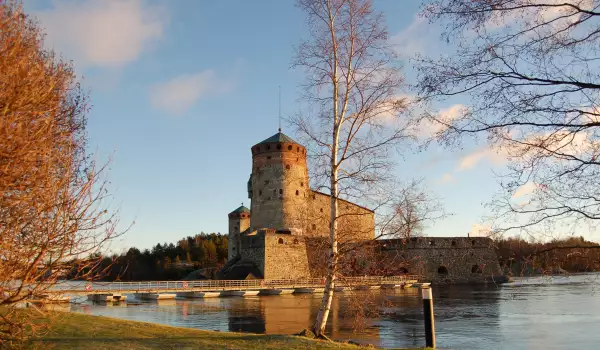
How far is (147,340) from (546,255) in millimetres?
6024

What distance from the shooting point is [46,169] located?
4738mm

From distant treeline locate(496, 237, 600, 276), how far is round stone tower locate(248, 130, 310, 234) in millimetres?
39572

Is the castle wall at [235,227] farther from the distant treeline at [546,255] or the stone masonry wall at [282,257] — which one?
the distant treeline at [546,255]

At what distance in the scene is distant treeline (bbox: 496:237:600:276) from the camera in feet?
15.0

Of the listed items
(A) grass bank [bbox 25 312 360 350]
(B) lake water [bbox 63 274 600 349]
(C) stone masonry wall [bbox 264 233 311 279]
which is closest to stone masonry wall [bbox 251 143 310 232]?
(C) stone masonry wall [bbox 264 233 311 279]

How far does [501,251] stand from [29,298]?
469cm

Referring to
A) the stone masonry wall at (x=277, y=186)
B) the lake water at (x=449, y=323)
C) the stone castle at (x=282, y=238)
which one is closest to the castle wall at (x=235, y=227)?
the stone castle at (x=282, y=238)

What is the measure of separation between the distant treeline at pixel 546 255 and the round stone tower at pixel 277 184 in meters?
39.6

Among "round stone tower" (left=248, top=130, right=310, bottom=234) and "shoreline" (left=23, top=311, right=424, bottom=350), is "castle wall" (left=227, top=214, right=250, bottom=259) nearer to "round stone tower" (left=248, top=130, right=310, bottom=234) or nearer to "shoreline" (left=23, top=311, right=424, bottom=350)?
"round stone tower" (left=248, top=130, right=310, bottom=234)

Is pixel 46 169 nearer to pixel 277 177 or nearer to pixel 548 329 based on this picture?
pixel 548 329

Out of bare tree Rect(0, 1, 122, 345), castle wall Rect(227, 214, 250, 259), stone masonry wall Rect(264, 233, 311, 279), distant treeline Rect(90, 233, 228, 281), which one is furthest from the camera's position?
distant treeline Rect(90, 233, 228, 281)

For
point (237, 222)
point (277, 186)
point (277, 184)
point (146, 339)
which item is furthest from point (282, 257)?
point (146, 339)

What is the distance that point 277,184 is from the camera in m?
45.6

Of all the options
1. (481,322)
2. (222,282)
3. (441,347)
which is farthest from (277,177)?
(441,347)
